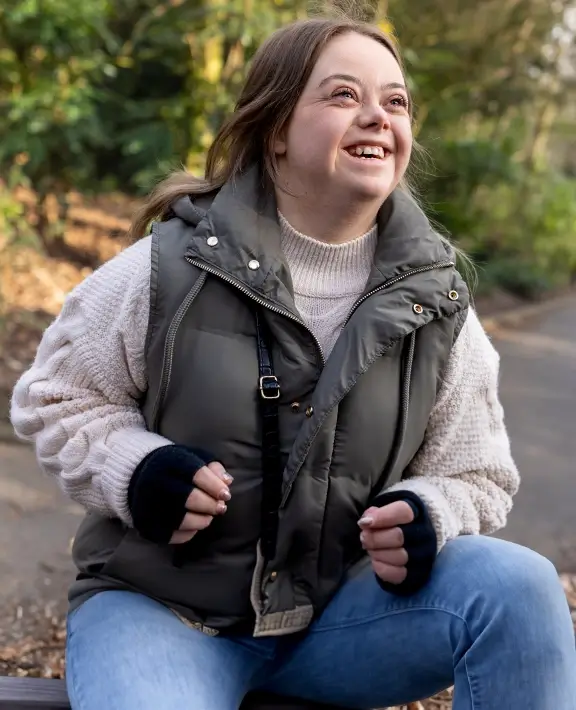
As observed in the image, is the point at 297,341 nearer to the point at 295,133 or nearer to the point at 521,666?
the point at 295,133

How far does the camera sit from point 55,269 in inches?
285

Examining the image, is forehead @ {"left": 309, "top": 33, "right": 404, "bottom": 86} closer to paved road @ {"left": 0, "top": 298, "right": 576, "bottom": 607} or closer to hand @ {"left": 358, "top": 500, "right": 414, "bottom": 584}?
hand @ {"left": 358, "top": 500, "right": 414, "bottom": 584}

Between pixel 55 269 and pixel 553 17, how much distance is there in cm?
761

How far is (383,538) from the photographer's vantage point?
1837 mm

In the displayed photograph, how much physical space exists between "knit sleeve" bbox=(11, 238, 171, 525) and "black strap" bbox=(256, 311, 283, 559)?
8.6 inches

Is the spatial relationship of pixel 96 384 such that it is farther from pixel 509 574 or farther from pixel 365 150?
pixel 509 574

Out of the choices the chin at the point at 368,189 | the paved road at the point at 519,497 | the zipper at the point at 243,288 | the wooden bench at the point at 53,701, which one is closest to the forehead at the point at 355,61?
the chin at the point at 368,189

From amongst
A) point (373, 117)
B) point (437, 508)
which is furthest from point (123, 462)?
point (373, 117)

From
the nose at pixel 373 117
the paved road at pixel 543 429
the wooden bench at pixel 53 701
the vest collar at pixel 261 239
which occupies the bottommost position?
the paved road at pixel 543 429

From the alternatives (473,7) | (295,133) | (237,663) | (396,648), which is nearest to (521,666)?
(396,648)

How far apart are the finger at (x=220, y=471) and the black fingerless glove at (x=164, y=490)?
18 millimetres

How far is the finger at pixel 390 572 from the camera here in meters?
1.83

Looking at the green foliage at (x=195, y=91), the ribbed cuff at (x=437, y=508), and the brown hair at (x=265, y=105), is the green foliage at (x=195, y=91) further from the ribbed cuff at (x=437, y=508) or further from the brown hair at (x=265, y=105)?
the ribbed cuff at (x=437, y=508)

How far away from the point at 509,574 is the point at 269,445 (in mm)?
541
